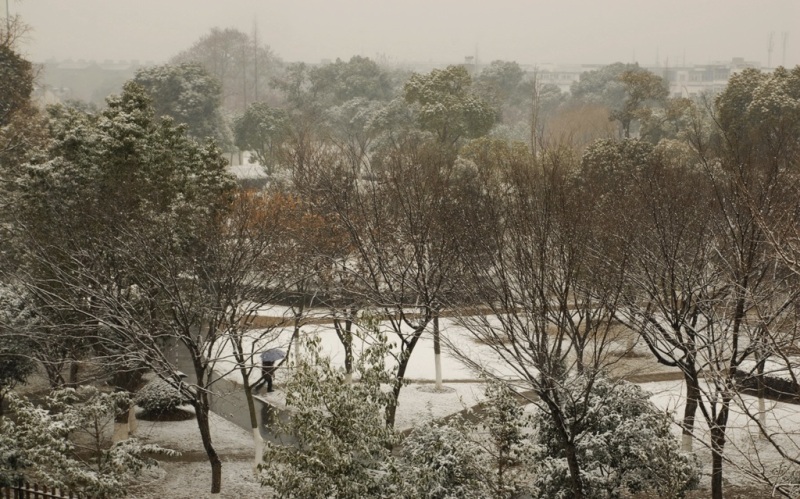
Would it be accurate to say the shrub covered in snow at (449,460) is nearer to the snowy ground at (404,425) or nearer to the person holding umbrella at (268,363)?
the snowy ground at (404,425)

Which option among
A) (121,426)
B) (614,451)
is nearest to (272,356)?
Answer: (121,426)

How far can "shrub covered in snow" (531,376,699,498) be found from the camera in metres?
11.6

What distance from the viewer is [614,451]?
1198 cm

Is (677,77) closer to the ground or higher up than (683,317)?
higher up

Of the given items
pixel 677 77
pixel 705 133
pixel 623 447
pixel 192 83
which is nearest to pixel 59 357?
pixel 623 447

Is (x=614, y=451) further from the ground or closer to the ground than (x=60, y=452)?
closer to the ground

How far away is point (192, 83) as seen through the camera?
49.2m

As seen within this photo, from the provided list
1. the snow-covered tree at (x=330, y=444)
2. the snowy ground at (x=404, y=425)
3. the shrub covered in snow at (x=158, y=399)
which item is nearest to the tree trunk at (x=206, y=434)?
the snowy ground at (x=404, y=425)

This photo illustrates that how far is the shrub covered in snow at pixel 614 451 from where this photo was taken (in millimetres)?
11594

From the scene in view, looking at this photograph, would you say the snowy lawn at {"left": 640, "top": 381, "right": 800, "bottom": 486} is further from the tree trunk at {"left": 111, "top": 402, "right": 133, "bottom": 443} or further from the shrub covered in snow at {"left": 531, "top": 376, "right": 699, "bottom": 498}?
the tree trunk at {"left": 111, "top": 402, "right": 133, "bottom": 443}

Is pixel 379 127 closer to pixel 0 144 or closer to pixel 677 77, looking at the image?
pixel 0 144

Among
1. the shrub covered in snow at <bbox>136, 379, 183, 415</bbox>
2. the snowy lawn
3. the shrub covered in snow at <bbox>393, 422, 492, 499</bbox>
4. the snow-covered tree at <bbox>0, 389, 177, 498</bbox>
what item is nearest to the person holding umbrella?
the shrub covered in snow at <bbox>136, 379, 183, 415</bbox>

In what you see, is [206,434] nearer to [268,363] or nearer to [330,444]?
[330,444]

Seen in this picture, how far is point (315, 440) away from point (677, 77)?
16196 cm
